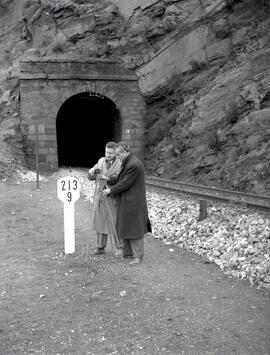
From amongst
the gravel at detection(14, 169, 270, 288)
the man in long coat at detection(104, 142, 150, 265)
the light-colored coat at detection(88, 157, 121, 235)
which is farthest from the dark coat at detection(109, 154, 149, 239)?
the gravel at detection(14, 169, 270, 288)

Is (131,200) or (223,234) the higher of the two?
(131,200)

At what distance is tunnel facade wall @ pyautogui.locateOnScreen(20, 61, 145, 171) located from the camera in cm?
2095

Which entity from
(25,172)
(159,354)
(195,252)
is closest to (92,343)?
(159,354)

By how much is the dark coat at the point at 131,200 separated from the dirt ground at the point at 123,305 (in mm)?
544

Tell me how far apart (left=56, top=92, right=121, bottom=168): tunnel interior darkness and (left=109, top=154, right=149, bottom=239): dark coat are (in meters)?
18.5

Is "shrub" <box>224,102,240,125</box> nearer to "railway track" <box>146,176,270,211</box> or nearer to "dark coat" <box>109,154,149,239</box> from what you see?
"railway track" <box>146,176,270,211</box>

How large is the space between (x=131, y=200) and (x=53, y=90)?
16.0 meters

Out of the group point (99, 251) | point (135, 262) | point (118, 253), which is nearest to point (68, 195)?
point (99, 251)

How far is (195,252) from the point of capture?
285 inches

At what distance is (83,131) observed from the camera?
33.3 meters

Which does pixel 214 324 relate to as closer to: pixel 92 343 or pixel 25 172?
pixel 92 343

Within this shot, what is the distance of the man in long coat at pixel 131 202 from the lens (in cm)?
646

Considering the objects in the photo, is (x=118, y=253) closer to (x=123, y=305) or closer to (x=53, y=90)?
(x=123, y=305)

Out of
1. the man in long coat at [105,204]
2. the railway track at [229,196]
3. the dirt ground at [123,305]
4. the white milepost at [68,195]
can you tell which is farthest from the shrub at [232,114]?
the white milepost at [68,195]
